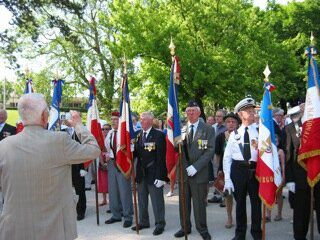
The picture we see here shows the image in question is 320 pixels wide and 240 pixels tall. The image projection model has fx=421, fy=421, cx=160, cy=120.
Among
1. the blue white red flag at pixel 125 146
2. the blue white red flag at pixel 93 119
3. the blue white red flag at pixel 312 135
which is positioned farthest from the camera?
the blue white red flag at pixel 93 119

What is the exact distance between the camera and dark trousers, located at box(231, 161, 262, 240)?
21.2 ft

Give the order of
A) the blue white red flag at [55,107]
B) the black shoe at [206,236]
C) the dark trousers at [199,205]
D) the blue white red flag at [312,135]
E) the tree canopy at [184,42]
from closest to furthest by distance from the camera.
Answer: the blue white red flag at [312,135] < the black shoe at [206,236] < the dark trousers at [199,205] < the blue white red flag at [55,107] < the tree canopy at [184,42]

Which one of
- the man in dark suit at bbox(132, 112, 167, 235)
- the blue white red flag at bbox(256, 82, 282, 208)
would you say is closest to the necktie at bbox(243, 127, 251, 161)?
the blue white red flag at bbox(256, 82, 282, 208)

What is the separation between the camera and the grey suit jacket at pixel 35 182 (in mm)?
3250

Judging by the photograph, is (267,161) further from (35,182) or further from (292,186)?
(35,182)

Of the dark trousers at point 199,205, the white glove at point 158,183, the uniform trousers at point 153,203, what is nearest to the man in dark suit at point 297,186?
the dark trousers at point 199,205

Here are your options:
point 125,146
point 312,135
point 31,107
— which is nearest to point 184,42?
point 125,146

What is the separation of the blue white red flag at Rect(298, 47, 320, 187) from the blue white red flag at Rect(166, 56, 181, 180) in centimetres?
195

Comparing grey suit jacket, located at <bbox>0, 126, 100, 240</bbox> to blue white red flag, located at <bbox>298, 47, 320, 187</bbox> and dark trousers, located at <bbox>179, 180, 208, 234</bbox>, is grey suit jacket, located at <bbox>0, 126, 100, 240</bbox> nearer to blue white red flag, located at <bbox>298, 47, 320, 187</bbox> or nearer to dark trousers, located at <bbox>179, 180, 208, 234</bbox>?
blue white red flag, located at <bbox>298, 47, 320, 187</bbox>

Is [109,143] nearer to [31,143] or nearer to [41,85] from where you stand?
[31,143]

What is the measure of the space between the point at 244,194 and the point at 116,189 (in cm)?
293

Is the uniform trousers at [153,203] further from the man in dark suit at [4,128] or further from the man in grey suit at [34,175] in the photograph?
the man in grey suit at [34,175]

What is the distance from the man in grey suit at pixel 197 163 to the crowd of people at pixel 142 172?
17 millimetres

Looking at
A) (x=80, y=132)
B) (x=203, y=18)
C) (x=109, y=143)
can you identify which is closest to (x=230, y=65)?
(x=203, y=18)
